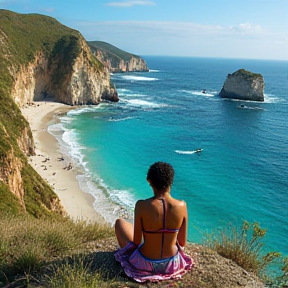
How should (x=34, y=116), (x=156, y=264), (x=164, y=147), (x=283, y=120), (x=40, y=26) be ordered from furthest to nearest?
(x=40, y=26) → (x=283, y=120) → (x=34, y=116) → (x=164, y=147) → (x=156, y=264)

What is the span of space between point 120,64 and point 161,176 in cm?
16375

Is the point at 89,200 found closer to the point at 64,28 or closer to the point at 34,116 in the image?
the point at 34,116

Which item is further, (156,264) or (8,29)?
(8,29)

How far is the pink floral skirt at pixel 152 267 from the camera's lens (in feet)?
17.0

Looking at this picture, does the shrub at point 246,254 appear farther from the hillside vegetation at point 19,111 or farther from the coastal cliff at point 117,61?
the coastal cliff at point 117,61

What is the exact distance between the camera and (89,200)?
2670cm

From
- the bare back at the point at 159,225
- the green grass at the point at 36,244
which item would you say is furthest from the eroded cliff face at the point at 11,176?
the bare back at the point at 159,225

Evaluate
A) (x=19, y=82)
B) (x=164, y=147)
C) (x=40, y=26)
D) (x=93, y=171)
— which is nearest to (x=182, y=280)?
(x=93, y=171)

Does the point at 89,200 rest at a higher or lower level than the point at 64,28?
lower

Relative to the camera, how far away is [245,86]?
80938 millimetres

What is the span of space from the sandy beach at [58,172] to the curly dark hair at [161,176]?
10.1 m

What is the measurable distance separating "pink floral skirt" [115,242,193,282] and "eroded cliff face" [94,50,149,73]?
147161mm

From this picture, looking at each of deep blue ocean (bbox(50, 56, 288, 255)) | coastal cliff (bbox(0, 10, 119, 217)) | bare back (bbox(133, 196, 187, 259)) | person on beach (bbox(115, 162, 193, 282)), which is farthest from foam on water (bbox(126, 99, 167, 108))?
bare back (bbox(133, 196, 187, 259))

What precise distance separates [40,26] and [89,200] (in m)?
64.4
